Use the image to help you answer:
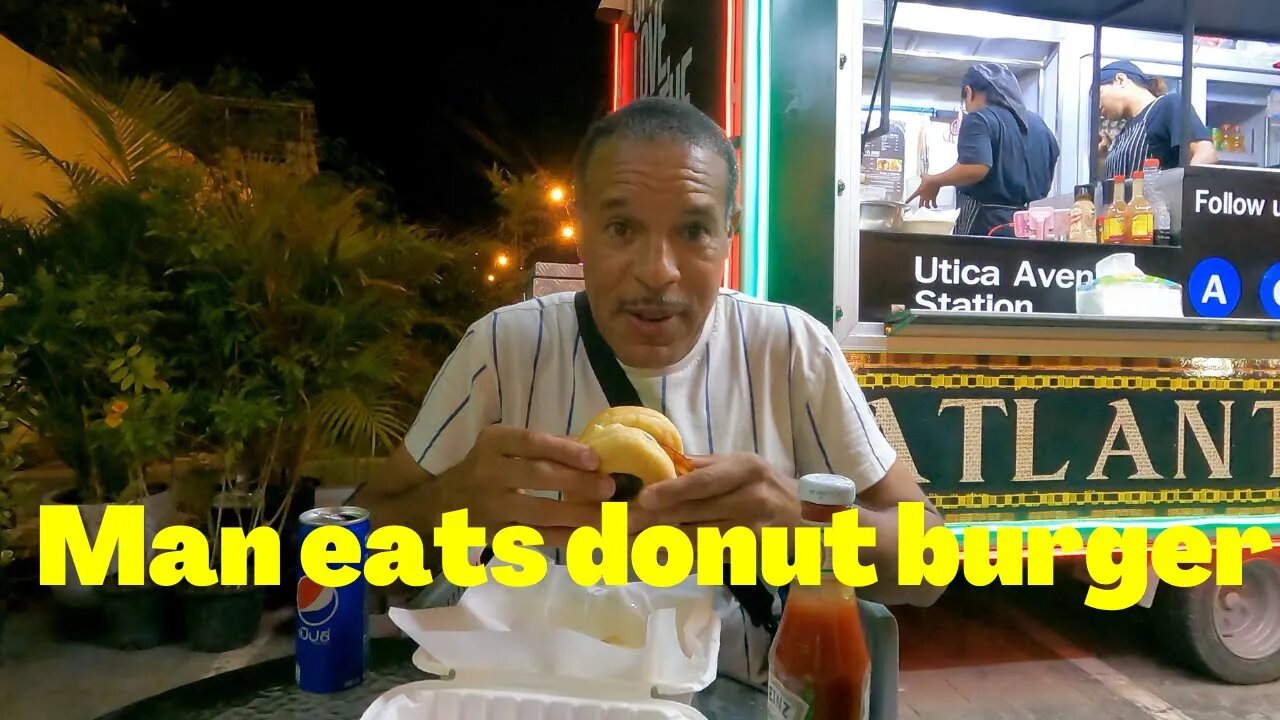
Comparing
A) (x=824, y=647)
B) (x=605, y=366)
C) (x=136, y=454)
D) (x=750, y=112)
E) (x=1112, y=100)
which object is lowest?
(x=136, y=454)

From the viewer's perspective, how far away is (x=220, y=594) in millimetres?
3609

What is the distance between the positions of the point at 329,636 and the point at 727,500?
2.11ft

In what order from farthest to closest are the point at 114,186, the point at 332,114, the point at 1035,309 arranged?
the point at 332,114
the point at 114,186
the point at 1035,309

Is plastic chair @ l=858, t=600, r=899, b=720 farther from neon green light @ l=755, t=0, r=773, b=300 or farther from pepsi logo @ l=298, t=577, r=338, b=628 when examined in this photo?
neon green light @ l=755, t=0, r=773, b=300

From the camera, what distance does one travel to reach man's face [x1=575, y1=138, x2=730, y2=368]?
1.60m

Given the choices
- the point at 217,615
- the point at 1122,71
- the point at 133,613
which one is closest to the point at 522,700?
the point at 217,615

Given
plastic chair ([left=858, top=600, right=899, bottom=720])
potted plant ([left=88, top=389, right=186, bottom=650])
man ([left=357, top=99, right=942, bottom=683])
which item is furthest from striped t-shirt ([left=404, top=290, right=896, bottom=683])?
potted plant ([left=88, top=389, right=186, bottom=650])

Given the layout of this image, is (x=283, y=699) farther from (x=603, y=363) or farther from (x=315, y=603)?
(x=603, y=363)

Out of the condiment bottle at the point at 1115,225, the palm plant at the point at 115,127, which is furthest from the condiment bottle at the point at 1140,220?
the palm plant at the point at 115,127

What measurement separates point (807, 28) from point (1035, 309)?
4.22 ft

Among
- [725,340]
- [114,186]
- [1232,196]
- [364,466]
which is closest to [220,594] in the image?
[364,466]

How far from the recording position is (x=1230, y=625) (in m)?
3.55

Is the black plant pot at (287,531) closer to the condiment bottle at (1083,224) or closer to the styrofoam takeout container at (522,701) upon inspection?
the styrofoam takeout container at (522,701)

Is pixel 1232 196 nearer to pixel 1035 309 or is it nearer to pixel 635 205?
pixel 1035 309
